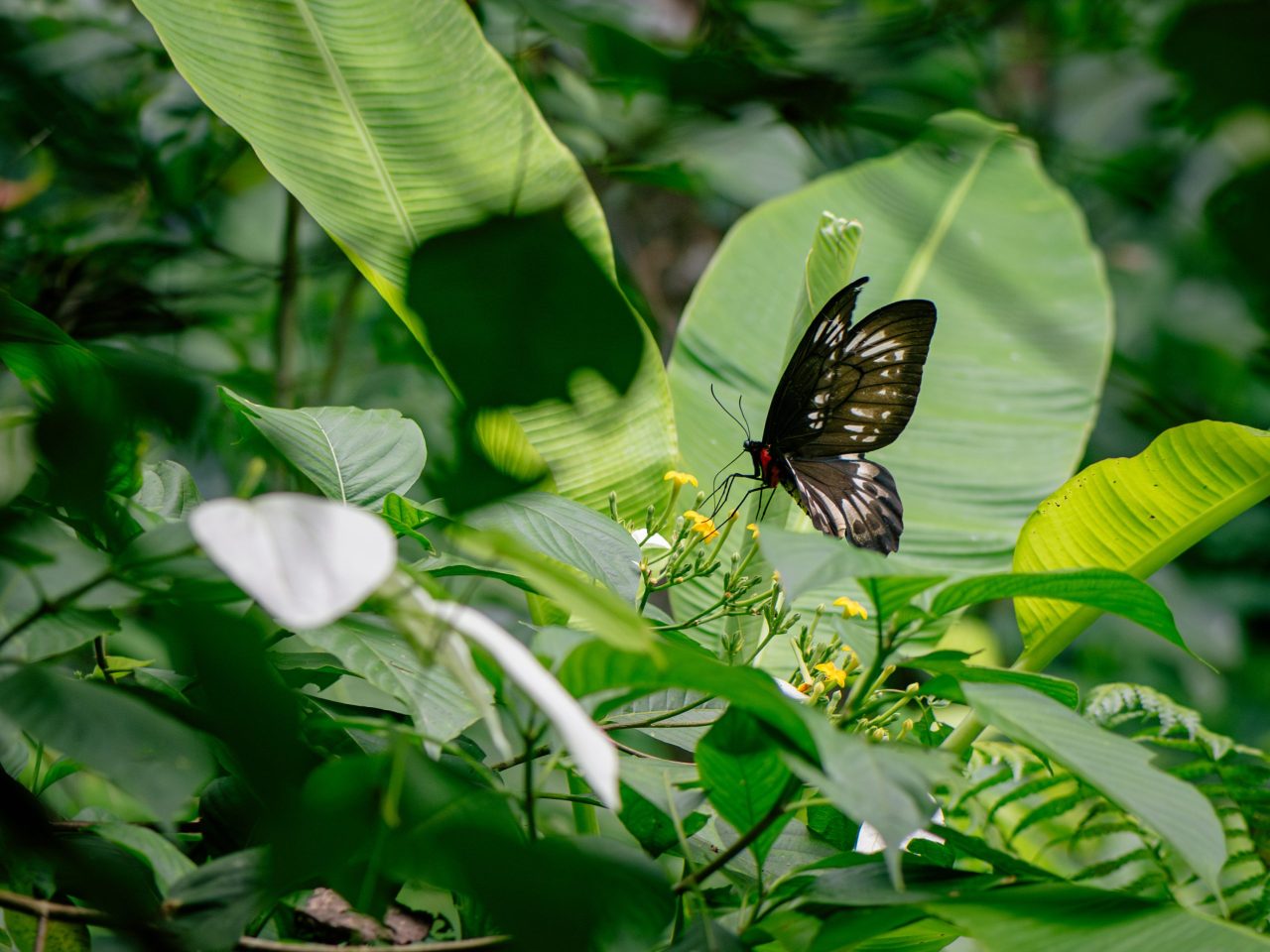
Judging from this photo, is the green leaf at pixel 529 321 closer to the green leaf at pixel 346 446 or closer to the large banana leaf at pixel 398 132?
the green leaf at pixel 346 446

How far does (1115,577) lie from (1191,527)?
0.42m

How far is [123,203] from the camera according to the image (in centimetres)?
177

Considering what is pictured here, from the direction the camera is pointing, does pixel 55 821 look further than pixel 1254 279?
Yes

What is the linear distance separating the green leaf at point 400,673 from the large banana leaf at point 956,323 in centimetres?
59

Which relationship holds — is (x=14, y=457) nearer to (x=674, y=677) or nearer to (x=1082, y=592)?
(x=674, y=677)

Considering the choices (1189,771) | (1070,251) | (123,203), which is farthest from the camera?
(123,203)

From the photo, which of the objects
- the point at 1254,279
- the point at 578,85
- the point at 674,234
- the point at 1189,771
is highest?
the point at 1254,279

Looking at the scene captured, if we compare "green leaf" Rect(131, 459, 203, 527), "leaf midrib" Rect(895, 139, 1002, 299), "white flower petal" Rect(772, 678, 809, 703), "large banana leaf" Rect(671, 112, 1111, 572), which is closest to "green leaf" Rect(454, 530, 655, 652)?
"white flower petal" Rect(772, 678, 809, 703)

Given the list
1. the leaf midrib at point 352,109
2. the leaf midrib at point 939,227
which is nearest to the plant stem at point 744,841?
the leaf midrib at point 352,109

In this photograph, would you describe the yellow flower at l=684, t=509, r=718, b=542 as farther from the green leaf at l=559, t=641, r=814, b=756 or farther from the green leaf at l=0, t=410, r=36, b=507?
the green leaf at l=0, t=410, r=36, b=507

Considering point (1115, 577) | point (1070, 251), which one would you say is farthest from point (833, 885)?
point (1070, 251)

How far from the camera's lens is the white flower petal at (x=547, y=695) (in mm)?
284

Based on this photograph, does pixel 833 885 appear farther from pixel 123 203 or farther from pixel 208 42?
pixel 123 203

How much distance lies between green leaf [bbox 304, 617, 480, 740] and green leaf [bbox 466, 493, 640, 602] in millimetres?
81
